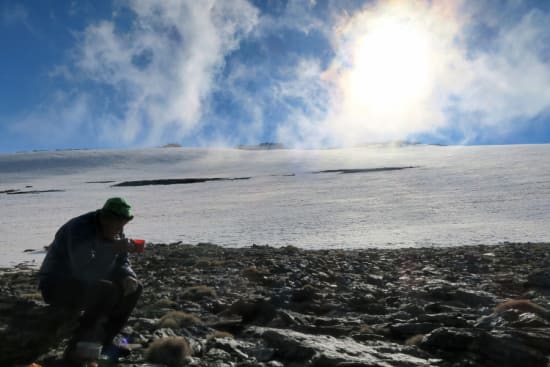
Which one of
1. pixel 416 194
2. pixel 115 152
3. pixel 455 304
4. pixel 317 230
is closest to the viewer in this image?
pixel 455 304

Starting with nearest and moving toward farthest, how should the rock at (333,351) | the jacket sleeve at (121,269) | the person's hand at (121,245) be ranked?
the rock at (333,351) < the person's hand at (121,245) < the jacket sleeve at (121,269)

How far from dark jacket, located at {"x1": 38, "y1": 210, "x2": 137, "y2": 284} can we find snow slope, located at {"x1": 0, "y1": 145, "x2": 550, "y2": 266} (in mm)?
10784

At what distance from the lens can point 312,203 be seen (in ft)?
104

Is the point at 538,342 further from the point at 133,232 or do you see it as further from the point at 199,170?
the point at 199,170

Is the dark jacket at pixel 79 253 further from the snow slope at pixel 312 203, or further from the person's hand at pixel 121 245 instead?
the snow slope at pixel 312 203

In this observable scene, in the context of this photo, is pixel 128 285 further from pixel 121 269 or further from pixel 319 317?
pixel 319 317

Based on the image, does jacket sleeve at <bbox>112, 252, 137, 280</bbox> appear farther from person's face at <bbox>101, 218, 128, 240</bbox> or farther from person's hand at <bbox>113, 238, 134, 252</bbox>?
person's face at <bbox>101, 218, 128, 240</bbox>

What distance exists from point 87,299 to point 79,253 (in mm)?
441

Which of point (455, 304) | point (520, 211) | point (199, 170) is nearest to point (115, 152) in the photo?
point (199, 170)

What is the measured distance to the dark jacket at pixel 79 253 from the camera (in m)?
4.74

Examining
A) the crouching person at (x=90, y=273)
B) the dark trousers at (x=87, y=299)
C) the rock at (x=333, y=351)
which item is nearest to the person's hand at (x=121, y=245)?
the crouching person at (x=90, y=273)

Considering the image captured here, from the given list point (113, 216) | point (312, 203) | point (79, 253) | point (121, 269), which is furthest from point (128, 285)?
point (312, 203)

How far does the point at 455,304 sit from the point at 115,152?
84.0 meters

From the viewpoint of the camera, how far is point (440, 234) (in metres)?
18.9
